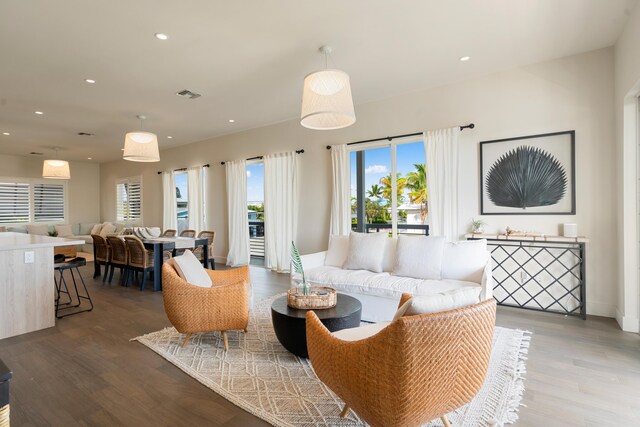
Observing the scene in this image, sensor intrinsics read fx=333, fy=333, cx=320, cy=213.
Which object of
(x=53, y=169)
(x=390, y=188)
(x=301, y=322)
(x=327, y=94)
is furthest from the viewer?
(x=53, y=169)

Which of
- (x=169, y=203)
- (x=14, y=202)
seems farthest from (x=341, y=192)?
(x=14, y=202)

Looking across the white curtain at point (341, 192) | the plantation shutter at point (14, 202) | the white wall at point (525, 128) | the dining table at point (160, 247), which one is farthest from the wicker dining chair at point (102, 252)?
the plantation shutter at point (14, 202)

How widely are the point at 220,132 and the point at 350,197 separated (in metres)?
3.47

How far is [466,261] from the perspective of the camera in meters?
3.44

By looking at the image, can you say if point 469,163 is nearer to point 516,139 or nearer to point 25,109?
point 516,139

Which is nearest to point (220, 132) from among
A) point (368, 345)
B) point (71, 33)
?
point (71, 33)

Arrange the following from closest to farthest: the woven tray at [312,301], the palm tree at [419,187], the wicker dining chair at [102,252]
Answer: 1. the woven tray at [312,301]
2. the palm tree at [419,187]
3. the wicker dining chair at [102,252]

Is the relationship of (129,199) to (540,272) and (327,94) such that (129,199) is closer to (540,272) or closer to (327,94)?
(327,94)

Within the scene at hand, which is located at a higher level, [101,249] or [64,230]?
[64,230]

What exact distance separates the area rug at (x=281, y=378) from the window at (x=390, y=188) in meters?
2.08

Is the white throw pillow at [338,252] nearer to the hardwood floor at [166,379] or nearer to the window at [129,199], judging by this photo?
the hardwood floor at [166,379]

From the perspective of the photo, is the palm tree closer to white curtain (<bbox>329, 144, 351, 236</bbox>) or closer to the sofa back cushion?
white curtain (<bbox>329, 144, 351, 236</bbox>)

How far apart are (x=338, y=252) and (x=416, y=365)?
9.80 feet

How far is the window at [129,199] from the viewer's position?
9.65 m
